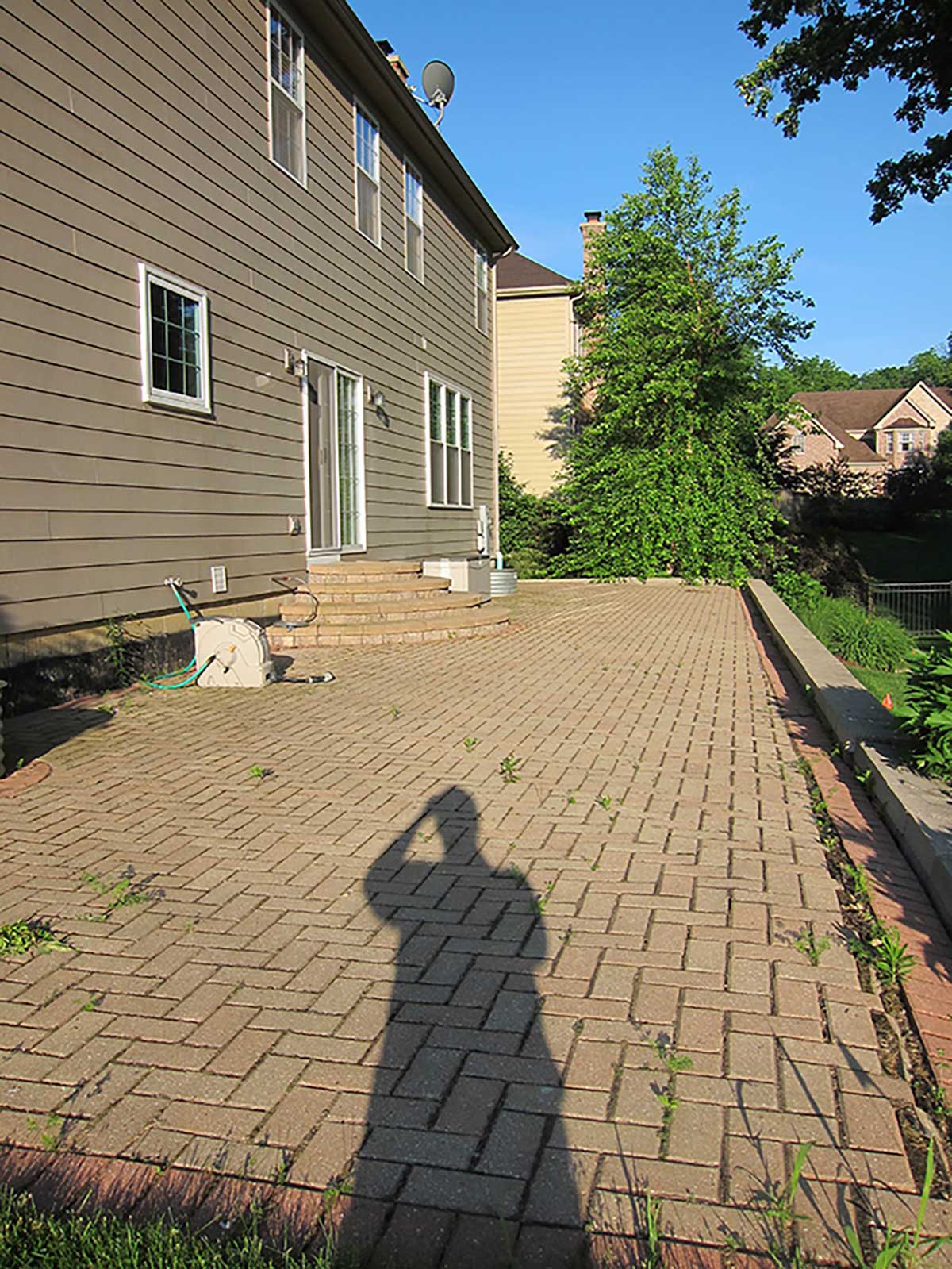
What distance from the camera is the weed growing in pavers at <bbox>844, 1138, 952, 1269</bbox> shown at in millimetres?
1928

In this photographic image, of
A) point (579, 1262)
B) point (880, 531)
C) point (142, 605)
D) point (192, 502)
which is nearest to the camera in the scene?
point (579, 1262)

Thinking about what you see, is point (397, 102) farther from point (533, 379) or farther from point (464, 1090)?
point (464, 1090)

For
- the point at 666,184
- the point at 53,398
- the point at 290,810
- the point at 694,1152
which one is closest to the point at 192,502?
the point at 53,398

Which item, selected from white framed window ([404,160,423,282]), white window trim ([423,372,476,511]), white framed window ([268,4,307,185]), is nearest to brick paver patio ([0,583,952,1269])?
white framed window ([268,4,307,185])

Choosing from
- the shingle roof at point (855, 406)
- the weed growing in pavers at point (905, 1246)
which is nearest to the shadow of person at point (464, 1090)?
the weed growing in pavers at point (905, 1246)

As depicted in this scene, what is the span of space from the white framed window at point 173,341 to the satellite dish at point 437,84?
33.0 ft

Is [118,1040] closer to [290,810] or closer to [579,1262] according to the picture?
[579,1262]

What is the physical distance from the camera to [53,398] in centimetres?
702

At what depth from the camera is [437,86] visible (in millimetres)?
17016

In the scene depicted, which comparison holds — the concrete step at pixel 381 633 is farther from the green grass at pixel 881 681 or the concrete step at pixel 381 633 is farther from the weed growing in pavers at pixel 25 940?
the weed growing in pavers at pixel 25 940

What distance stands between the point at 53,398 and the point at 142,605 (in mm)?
1844

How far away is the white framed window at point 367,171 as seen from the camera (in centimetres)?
1302

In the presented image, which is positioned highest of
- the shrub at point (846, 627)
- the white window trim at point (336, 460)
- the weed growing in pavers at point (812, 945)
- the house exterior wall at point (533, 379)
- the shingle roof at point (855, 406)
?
the shingle roof at point (855, 406)

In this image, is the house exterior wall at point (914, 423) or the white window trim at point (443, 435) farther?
the house exterior wall at point (914, 423)
